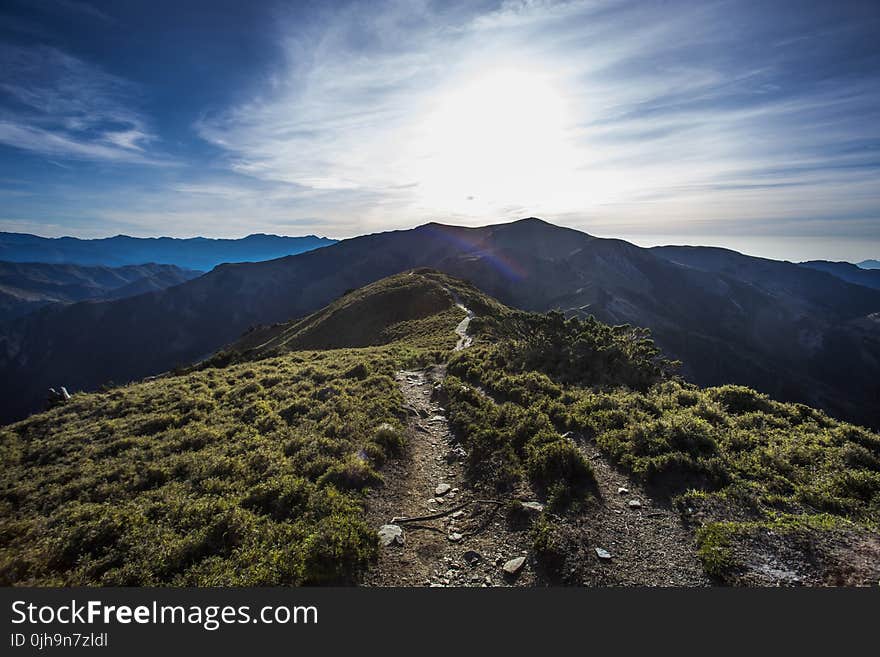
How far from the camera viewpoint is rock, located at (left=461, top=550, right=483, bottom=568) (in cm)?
748

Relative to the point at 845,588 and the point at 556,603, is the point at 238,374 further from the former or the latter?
the point at 845,588

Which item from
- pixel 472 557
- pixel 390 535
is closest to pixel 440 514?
pixel 390 535

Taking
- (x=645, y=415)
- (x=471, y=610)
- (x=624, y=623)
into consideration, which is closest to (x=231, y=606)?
(x=471, y=610)

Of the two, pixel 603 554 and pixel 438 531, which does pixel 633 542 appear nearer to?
pixel 603 554

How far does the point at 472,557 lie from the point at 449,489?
9.48 feet

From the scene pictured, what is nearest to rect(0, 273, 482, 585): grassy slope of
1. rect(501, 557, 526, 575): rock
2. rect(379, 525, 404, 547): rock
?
rect(379, 525, 404, 547): rock

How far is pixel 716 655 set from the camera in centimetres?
511

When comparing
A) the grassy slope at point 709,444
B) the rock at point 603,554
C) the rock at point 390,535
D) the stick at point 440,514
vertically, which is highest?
the grassy slope at point 709,444

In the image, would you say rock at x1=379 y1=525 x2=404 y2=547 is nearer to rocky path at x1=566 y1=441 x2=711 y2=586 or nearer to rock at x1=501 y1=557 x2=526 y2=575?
rock at x1=501 y1=557 x2=526 y2=575

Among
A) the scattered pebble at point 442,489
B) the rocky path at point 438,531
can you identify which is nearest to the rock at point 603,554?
the rocky path at point 438,531

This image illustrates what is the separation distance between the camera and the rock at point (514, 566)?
7.11m

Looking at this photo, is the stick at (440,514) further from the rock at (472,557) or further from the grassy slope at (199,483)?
the rock at (472,557)

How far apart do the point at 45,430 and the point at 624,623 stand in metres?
22.4

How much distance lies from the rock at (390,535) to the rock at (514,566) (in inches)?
91.4
